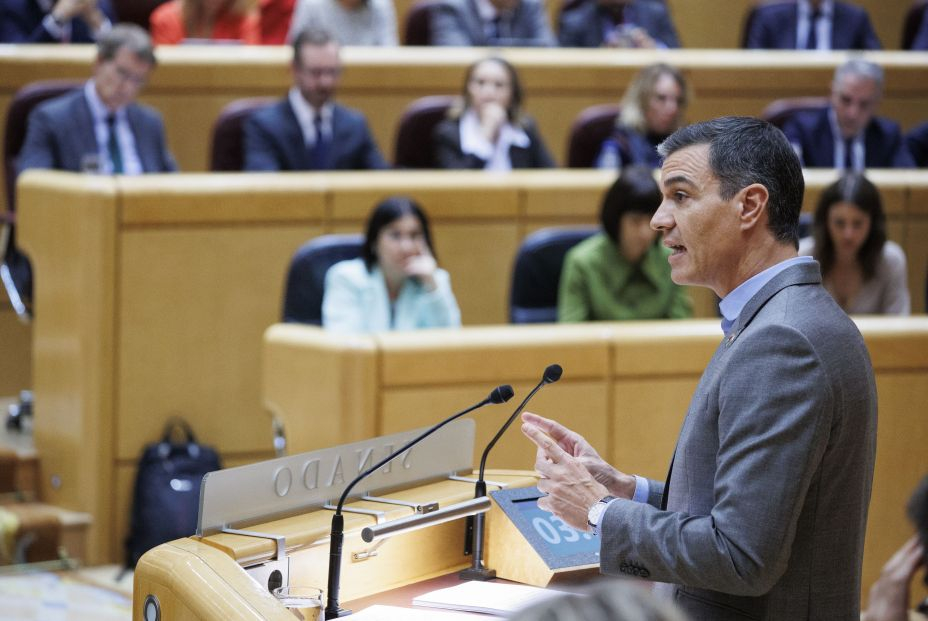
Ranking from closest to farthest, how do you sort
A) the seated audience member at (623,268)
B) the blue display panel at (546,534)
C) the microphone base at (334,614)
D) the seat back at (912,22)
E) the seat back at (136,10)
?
the microphone base at (334,614)
the blue display panel at (546,534)
the seated audience member at (623,268)
the seat back at (136,10)
the seat back at (912,22)

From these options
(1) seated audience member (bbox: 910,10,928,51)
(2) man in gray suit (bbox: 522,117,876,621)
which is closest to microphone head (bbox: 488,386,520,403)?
(2) man in gray suit (bbox: 522,117,876,621)

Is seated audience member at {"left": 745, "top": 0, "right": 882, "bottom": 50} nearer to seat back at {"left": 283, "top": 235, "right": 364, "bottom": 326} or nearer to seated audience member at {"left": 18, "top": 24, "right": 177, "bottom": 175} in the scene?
seated audience member at {"left": 18, "top": 24, "right": 177, "bottom": 175}

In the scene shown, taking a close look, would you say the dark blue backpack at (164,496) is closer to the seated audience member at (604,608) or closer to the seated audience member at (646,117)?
the seated audience member at (646,117)

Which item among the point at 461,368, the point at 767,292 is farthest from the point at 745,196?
the point at 461,368

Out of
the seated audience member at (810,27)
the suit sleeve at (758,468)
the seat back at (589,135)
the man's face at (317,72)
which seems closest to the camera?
the suit sleeve at (758,468)

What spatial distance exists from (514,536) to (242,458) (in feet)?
6.05

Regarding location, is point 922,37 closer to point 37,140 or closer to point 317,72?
point 317,72

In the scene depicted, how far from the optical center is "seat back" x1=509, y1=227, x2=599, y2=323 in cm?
331

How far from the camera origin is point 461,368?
264 cm

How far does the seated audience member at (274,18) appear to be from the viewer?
4.71 meters

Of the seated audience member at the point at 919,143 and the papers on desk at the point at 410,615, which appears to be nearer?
the papers on desk at the point at 410,615

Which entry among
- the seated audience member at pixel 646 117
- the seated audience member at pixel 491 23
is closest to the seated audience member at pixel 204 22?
the seated audience member at pixel 491 23

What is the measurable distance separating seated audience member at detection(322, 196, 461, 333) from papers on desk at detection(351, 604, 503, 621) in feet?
5.44

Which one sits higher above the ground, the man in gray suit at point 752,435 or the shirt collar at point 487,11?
the shirt collar at point 487,11
